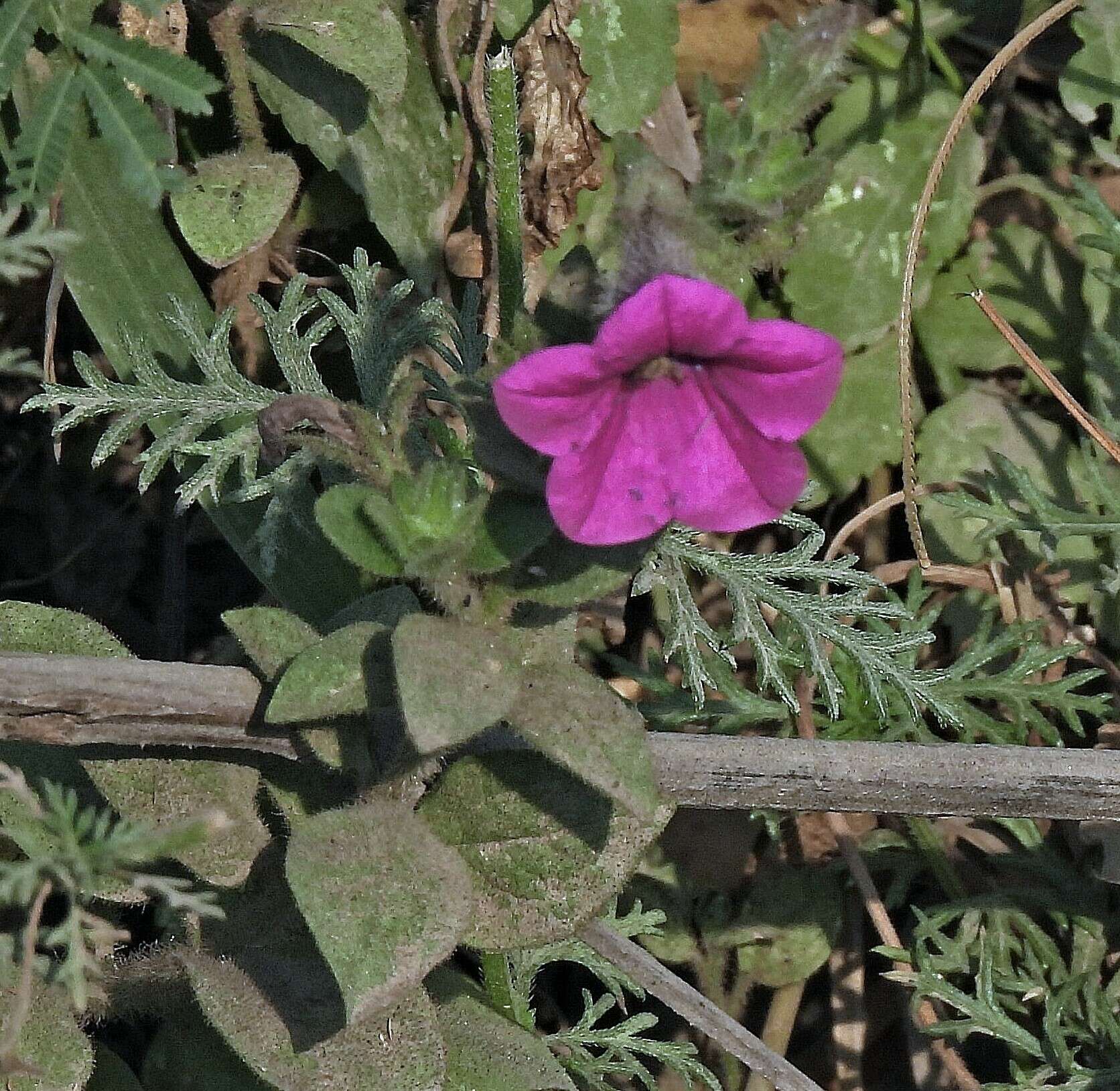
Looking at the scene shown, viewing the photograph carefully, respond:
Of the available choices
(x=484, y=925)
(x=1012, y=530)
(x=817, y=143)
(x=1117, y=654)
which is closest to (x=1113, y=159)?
(x=817, y=143)

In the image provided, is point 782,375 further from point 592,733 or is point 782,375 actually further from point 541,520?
point 592,733

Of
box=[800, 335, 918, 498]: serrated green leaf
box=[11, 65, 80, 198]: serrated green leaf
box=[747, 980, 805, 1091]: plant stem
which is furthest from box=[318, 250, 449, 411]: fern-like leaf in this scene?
box=[747, 980, 805, 1091]: plant stem

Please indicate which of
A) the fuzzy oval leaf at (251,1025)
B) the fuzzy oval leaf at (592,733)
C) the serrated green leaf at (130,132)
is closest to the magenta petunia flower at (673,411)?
the fuzzy oval leaf at (592,733)

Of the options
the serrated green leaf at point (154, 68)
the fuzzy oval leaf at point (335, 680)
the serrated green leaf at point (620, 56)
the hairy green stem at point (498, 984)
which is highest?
the serrated green leaf at point (154, 68)

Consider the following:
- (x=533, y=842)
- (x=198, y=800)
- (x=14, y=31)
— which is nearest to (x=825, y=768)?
(x=533, y=842)

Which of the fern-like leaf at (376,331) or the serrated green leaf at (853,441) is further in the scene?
the serrated green leaf at (853,441)

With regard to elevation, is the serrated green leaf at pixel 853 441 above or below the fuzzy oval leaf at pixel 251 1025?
above

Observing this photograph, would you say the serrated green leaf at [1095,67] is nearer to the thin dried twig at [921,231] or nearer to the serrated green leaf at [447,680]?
the thin dried twig at [921,231]

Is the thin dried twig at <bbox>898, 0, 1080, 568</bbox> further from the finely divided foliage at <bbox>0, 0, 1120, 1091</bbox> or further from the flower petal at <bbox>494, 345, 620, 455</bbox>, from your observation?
the flower petal at <bbox>494, 345, 620, 455</bbox>
